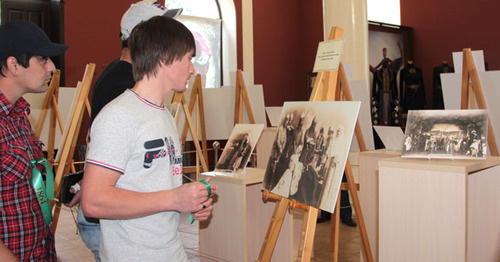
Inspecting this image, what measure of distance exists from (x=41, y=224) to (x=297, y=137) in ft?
3.95

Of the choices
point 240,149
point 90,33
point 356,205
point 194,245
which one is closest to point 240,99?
point 194,245

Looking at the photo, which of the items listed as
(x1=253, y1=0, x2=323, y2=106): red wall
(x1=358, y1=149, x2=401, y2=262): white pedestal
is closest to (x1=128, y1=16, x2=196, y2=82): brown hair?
(x1=358, y1=149, x2=401, y2=262): white pedestal

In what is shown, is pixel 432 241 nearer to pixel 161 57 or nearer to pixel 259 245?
pixel 259 245

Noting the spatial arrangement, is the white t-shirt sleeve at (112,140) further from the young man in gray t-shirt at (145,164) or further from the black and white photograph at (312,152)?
the black and white photograph at (312,152)

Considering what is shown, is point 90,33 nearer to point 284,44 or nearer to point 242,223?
point 284,44

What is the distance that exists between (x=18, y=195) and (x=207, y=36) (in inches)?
310

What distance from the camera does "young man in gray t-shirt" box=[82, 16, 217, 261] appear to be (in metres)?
1.13

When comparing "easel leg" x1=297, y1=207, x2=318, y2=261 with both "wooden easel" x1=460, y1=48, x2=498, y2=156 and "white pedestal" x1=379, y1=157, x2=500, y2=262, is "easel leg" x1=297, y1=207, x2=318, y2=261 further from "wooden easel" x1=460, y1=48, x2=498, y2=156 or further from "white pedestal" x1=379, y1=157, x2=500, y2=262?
"wooden easel" x1=460, y1=48, x2=498, y2=156

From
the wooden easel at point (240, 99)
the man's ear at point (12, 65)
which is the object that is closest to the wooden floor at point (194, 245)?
the wooden easel at point (240, 99)

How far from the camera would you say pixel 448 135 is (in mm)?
2232

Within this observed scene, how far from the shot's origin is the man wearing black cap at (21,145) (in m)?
1.38

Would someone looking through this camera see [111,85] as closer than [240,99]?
Yes

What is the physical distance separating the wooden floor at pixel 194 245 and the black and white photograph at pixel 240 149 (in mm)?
648

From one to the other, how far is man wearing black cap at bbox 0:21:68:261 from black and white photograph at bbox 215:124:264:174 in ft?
5.33
